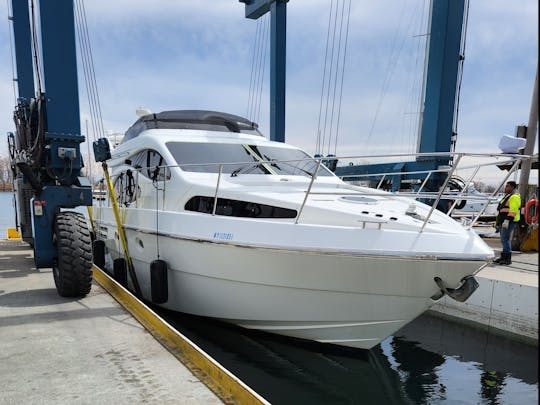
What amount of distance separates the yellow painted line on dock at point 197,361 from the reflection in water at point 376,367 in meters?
0.90

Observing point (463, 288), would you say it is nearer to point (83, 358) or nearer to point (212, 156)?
point (83, 358)

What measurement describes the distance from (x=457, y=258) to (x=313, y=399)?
1.72m

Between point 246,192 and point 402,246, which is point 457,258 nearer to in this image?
point 402,246

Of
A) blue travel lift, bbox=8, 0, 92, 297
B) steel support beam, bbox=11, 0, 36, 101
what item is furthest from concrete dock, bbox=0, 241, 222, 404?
steel support beam, bbox=11, 0, 36, 101

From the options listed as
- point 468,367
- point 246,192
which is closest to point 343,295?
point 246,192

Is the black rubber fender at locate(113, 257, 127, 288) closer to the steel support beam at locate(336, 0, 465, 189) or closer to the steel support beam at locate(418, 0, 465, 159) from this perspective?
the steel support beam at locate(336, 0, 465, 189)

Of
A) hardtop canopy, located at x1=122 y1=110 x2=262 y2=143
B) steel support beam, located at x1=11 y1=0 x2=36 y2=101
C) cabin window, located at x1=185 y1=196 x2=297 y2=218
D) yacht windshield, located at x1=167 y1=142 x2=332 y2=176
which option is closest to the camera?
cabin window, located at x1=185 y1=196 x2=297 y2=218

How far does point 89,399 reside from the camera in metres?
2.48

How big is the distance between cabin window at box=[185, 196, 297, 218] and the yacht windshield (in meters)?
0.53

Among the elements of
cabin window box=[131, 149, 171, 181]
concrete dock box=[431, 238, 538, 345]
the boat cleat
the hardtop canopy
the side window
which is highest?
the hardtop canopy

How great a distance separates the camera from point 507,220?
6473 mm

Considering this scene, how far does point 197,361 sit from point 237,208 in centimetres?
181

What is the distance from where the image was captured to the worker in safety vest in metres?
6.41

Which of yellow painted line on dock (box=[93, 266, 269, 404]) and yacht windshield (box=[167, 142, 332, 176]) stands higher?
yacht windshield (box=[167, 142, 332, 176])
